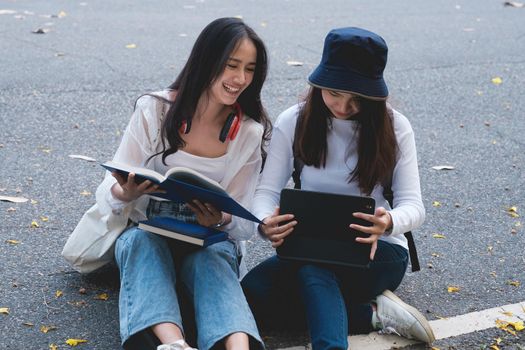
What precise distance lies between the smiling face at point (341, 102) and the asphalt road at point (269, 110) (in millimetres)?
477

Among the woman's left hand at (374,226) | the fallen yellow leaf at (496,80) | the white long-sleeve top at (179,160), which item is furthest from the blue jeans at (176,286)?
the fallen yellow leaf at (496,80)

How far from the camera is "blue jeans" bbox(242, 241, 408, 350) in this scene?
3291mm

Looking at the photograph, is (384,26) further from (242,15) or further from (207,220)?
(207,220)

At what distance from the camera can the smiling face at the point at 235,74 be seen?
331cm

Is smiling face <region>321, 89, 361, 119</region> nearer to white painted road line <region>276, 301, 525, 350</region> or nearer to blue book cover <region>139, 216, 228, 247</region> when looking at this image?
blue book cover <region>139, 216, 228, 247</region>

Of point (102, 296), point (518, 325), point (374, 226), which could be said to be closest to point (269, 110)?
point (102, 296)

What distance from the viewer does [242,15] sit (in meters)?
9.52

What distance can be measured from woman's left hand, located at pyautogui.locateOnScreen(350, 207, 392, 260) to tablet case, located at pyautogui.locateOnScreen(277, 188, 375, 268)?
0.08 feet

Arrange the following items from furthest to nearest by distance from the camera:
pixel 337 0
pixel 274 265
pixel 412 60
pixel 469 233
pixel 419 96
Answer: pixel 337 0 → pixel 412 60 → pixel 419 96 → pixel 469 233 → pixel 274 265

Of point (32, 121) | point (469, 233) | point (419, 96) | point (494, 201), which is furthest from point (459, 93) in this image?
point (32, 121)

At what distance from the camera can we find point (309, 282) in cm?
322

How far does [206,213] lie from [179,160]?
1.01 feet

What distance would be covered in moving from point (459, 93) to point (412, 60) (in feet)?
3.14

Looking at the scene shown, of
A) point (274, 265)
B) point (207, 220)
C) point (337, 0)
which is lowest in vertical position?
point (337, 0)
